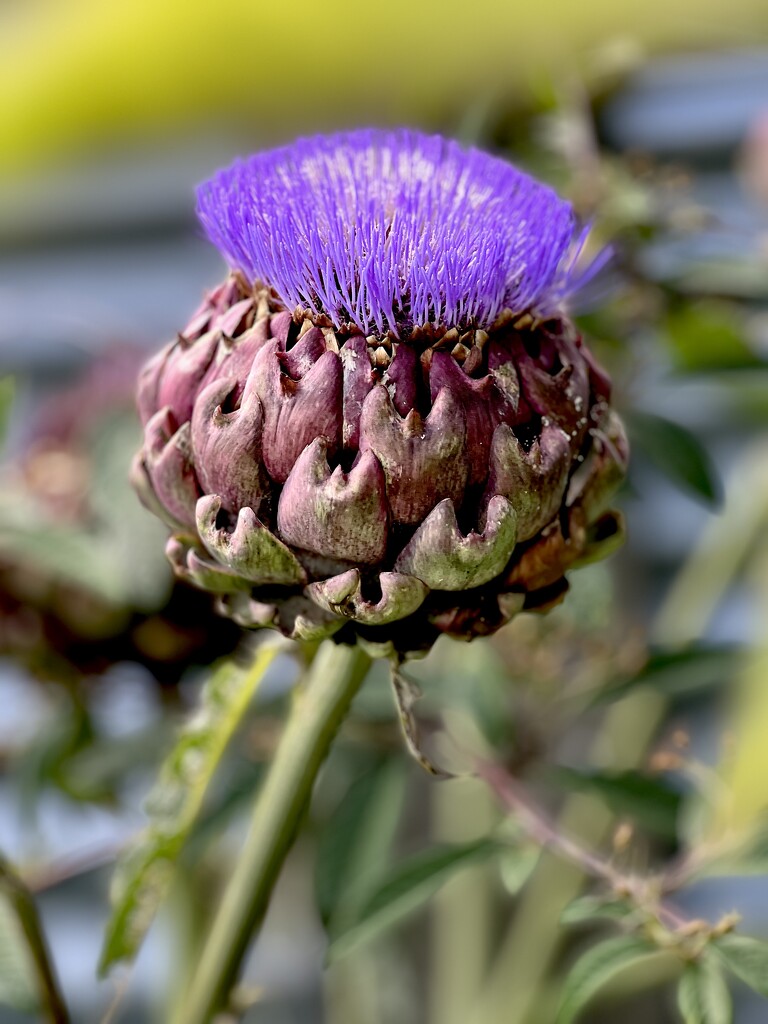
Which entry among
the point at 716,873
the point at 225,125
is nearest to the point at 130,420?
the point at 716,873

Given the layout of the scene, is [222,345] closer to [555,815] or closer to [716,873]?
[716,873]

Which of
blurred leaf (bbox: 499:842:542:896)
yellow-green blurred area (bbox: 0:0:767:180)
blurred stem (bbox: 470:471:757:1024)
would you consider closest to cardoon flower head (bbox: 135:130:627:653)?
blurred leaf (bbox: 499:842:542:896)

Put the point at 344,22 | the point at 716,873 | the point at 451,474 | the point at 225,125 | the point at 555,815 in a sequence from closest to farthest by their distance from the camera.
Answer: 1. the point at 451,474
2. the point at 716,873
3. the point at 555,815
4. the point at 344,22
5. the point at 225,125

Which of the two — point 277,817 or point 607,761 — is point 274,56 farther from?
point 277,817

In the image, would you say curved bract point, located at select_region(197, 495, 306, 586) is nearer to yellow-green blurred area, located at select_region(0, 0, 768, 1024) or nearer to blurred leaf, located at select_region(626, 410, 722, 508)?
yellow-green blurred area, located at select_region(0, 0, 768, 1024)

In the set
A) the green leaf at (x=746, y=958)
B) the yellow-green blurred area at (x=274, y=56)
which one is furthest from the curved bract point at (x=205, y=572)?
the yellow-green blurred area at (x=274, y=56)

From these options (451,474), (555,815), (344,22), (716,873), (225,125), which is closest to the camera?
(451,474)

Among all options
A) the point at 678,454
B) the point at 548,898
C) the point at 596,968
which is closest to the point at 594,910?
the point at 596,968
